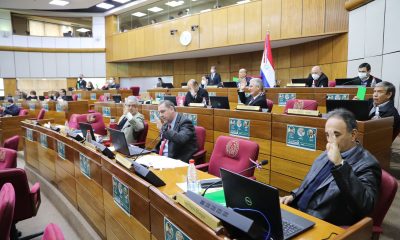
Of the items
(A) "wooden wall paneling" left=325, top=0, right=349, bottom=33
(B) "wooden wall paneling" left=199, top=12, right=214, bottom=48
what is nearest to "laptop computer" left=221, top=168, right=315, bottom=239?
(A) "wooden wall paneling" left=325, top=0, right=349, bottom=33

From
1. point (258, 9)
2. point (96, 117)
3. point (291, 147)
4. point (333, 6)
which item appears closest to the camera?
point (291, 147)

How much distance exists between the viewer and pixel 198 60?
38.8ft

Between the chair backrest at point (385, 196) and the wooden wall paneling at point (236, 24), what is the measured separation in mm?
7541

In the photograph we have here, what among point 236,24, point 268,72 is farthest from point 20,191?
point 236,24

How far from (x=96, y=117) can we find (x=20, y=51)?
1138 cm

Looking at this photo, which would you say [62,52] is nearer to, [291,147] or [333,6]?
[333,6]

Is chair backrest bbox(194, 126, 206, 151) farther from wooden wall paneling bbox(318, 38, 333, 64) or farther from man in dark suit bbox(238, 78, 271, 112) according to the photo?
wooden wall paneling bbox(318, 38, 333, 64)

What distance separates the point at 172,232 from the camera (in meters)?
1.31

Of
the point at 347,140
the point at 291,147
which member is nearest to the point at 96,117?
the point at 291,147

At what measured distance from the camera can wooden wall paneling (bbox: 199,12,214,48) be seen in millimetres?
9344

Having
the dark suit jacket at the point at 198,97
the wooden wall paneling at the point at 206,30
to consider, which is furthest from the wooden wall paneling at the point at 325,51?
the dark suit jacket at the point at 198,97

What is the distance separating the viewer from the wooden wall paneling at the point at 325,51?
24.3ft

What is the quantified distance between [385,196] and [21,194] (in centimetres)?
261

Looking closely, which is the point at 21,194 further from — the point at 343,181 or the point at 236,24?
the point at 236,24
